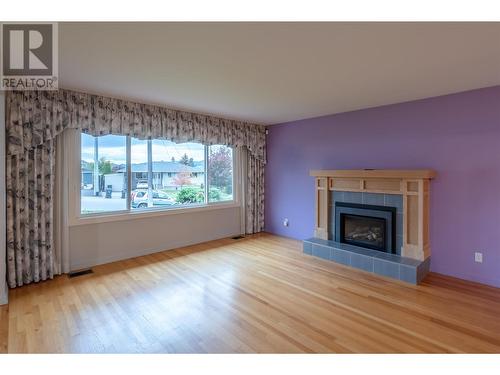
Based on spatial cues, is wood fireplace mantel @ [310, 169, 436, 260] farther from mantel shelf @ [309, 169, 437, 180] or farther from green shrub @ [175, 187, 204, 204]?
green shrub @ [175, 187, 204, 204]

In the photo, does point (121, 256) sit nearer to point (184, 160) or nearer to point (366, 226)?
point (184, 160)

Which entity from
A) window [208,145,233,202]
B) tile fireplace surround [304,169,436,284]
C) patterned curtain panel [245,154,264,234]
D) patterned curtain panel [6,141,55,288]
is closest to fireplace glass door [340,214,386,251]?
tile fireplace surround [304,169,436,284]

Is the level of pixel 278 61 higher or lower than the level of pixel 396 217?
higher

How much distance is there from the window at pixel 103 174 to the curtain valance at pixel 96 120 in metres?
0.23

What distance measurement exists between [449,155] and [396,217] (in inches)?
39.7

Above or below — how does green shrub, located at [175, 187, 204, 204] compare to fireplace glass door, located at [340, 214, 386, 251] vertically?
above

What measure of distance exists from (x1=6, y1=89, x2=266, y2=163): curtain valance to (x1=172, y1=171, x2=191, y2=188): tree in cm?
62

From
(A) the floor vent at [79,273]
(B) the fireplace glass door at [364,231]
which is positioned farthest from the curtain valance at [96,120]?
(B) the fireplace glass door at [364,231]

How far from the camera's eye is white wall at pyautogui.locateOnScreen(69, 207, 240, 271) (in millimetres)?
3537

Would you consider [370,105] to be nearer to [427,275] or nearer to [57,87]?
[427,275]

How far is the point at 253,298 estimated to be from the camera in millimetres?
2719

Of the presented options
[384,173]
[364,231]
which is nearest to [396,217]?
[364,231]

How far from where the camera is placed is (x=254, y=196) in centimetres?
554

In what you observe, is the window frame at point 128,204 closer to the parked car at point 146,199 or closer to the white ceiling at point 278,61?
the parked car at point 146,199
